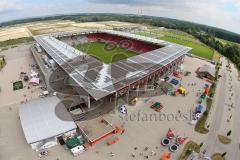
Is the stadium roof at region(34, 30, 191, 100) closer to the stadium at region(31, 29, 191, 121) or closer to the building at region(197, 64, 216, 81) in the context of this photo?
the stadium at region(31, 29, 191, 121)

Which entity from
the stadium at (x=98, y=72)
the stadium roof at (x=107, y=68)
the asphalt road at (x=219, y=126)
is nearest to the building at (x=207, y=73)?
the asphalt road at (x=219, y=126)

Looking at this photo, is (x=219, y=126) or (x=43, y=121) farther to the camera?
(x=219, y=126)

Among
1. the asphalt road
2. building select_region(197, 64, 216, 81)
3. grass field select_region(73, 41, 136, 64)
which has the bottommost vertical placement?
the asphalt road

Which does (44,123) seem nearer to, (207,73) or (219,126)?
(219,126)

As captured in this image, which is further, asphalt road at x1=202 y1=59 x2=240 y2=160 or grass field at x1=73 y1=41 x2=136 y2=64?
grass field at x1=73 y1=41 x2=136 y2=64

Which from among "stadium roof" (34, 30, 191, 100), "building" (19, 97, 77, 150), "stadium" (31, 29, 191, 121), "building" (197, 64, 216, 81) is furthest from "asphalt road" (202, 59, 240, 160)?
"building" (19, 97, 77, 150)

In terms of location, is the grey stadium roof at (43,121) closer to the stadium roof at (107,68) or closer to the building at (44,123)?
the building at (44,123)

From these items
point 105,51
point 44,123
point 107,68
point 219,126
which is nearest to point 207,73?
point 219,126
